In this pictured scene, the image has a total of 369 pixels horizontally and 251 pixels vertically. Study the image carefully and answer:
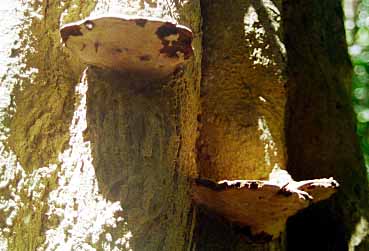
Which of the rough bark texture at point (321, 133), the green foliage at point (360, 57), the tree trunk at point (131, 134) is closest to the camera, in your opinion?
the tree trunk at point (131, 134)

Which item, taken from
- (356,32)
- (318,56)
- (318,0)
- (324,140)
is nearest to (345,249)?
(324,140)

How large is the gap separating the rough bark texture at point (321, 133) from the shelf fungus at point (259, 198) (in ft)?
1.87

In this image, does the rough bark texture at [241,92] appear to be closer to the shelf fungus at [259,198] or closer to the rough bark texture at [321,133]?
the shelf fungus at [259,198]

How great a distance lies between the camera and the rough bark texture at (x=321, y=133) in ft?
6.33

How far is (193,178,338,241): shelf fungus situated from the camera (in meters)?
1.22

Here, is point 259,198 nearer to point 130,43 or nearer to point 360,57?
point 130,43

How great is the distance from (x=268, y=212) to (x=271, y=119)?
27 centimetres

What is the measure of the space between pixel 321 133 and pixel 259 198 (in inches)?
30.9

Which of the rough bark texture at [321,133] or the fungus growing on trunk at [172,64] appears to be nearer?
the fungus growing on trunk at [172,64]

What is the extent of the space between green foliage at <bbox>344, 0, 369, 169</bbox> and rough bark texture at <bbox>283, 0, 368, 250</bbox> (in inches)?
54.9

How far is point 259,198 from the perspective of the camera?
1236mm

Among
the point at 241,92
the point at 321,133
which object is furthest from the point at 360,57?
the point at 241,92

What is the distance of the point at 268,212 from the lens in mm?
1300

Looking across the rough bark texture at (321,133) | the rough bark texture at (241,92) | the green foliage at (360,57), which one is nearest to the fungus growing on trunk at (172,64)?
the rough bark texture at (241,92)
